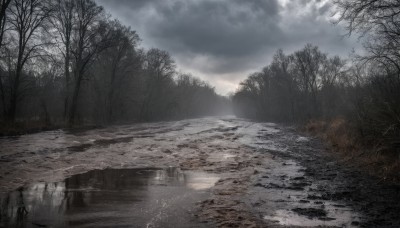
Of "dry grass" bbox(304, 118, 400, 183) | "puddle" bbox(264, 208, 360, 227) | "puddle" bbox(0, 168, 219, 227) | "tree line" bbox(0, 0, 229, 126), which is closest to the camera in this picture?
"puddle" bbox(0, 168, 219, 227)

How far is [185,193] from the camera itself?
879cm

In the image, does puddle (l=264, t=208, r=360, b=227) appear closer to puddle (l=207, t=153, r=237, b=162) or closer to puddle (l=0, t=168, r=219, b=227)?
puddle (l=0, t=168, r=219, b=227)

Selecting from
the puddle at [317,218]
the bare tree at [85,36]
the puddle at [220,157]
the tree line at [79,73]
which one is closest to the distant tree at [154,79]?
the tree line at [79,73]

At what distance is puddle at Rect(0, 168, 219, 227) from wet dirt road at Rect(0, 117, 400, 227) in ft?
0.06

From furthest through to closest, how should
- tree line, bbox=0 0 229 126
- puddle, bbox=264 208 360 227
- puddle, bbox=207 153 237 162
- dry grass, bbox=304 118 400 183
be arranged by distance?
tree line, bbox=0 0 229 126 < puddle, bbox=207 153 237 162 < dry grass, bbox=304 118 400 183 < puddle, bbox=264 208 360 227

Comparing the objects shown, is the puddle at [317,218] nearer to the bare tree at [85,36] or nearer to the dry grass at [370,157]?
the dry grass at [370,157]

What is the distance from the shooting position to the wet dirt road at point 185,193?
646 cm

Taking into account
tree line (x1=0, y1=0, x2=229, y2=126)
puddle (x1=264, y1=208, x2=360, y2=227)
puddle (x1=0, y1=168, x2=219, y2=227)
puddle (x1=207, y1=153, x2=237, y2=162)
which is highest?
tree line (x1=0, y1=0, x2=229, y2=126)

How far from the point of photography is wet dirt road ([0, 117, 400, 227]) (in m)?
6.46

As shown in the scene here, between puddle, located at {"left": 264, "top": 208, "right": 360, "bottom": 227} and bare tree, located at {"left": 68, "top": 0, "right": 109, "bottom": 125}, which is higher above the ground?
bare tree, located at {"left": 68, "top": 0, "right": 109, "bottom": 125}

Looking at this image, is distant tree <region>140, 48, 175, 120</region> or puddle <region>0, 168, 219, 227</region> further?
distant tree <region>140, 48, 175, 120</region>

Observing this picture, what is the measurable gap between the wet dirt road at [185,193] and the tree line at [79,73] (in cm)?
1766

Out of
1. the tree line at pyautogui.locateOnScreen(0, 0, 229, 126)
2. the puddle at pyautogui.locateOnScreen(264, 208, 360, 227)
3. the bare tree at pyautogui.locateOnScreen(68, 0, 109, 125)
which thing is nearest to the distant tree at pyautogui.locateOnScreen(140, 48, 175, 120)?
the tree line at pyautogui.locateOnScreen(0, 0, 229, 126)

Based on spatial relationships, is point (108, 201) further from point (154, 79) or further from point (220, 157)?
point (154, 79)
